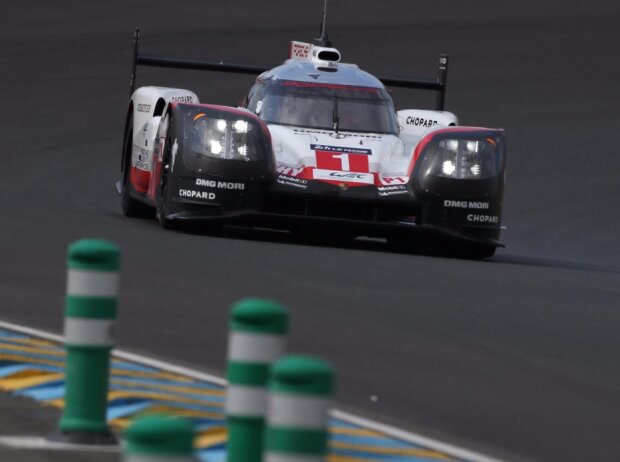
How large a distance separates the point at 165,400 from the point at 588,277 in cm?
703

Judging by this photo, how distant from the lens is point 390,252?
1405 centimetres

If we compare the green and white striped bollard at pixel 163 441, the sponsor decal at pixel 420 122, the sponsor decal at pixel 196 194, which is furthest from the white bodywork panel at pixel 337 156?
the green and white striped bollard at pixel 163 441

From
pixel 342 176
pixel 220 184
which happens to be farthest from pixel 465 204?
pixel 220 184

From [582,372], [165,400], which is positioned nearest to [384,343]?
[582,372]

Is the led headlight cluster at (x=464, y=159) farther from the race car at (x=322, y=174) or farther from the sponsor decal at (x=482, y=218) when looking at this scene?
the sponsor decal at (x=482, y=218)

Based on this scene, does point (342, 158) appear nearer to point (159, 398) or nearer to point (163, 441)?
point (159, 398)

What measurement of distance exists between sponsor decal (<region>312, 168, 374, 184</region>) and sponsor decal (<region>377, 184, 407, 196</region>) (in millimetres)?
100

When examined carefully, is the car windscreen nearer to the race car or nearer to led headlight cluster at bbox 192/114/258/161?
the race car

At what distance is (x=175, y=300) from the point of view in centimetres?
991

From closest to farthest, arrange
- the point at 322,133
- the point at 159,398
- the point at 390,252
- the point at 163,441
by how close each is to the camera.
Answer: the point at 163,441 < the point at 159,398 < the point at 390,252 < the point at 322,133

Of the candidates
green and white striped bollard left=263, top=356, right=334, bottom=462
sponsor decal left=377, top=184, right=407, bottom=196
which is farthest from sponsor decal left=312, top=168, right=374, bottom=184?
green and white striped bollard left=263, top=356, right=334, bottom=462

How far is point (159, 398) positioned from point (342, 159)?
6.82 meters

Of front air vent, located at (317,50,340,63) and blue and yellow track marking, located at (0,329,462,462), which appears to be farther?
front air vent, located at (317,50,340,63)

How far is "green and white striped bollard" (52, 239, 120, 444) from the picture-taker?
594 cm
